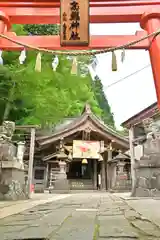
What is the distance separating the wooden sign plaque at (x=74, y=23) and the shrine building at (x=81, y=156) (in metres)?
13.0

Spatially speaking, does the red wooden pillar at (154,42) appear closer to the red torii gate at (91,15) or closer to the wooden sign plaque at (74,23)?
the red torii gate at (91,15)

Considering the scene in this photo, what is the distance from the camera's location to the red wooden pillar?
358cm

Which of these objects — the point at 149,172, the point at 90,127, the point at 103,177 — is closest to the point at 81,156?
the point at 90,127

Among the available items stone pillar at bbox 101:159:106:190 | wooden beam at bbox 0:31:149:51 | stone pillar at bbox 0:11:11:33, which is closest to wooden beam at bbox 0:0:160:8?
stone pillar at bbox 0:11:11:33

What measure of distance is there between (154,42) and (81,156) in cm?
1427

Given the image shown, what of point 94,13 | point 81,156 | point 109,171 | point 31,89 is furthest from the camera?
point 109,171

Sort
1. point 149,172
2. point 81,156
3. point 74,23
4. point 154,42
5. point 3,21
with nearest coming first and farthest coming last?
point 154,42, point 74,23, point 3,21, point 149,172, point 81,156

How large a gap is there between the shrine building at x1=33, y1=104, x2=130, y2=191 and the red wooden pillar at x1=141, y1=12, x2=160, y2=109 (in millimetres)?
13154

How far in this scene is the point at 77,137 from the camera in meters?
19.1

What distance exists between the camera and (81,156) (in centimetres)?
1739

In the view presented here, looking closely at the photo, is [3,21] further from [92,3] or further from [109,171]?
[109,171]

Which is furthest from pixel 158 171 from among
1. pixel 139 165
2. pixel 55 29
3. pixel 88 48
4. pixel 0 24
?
pixel 55 29

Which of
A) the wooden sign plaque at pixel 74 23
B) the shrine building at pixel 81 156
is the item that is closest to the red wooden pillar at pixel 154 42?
the wooden sign plaque at pixel 74 23

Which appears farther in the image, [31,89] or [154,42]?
[31,89]
